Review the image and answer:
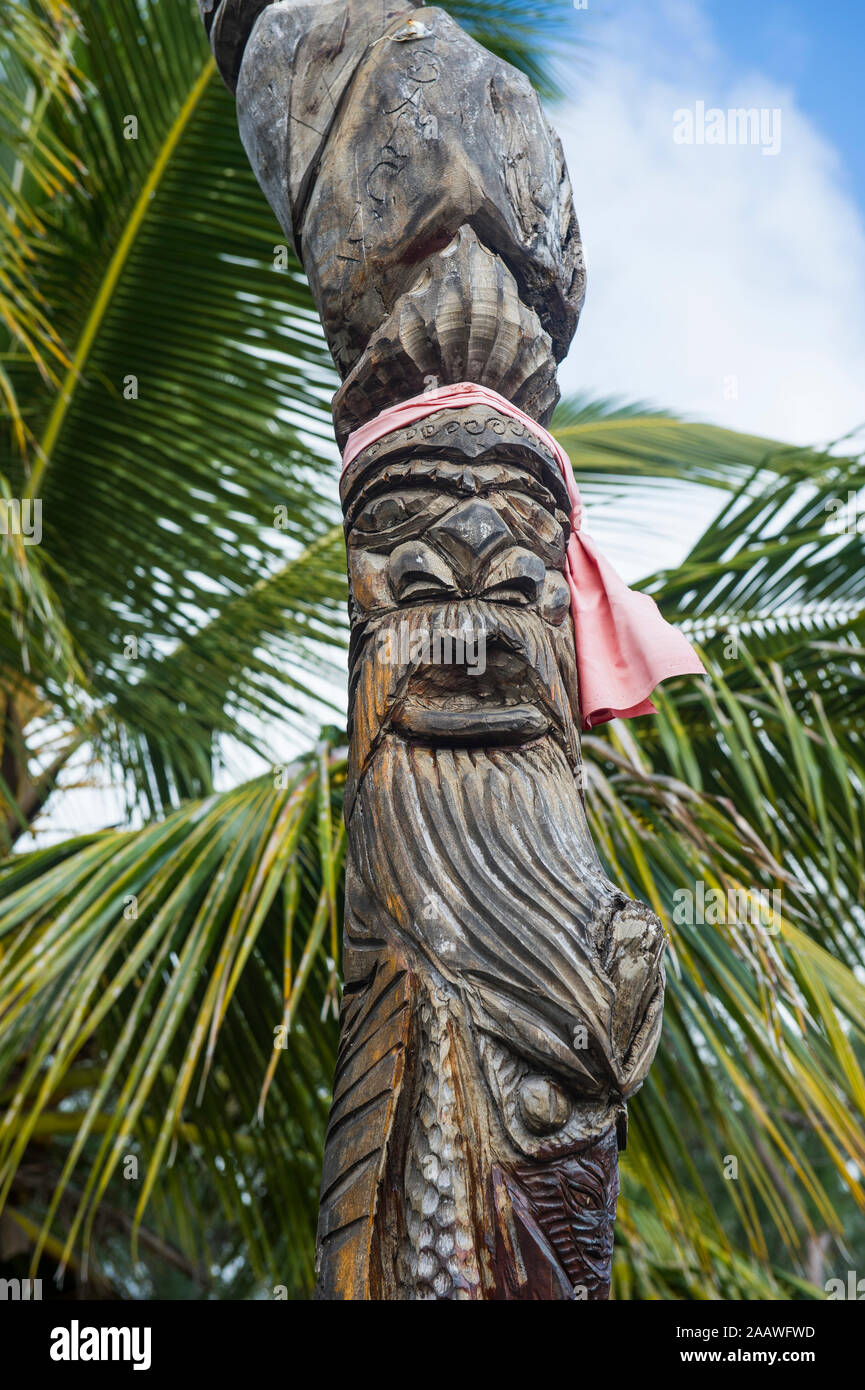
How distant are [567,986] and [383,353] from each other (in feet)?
4.20

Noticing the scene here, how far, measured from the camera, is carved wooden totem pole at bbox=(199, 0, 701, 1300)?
5.30 ft

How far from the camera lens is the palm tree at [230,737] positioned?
2.78 meters

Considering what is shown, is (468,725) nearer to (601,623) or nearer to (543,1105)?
(601,623)

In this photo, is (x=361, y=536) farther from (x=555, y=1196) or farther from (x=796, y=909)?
(x=796, y=909)

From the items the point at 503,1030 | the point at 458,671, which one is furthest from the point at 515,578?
the point at 503,1030

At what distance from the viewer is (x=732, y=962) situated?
9.28ft

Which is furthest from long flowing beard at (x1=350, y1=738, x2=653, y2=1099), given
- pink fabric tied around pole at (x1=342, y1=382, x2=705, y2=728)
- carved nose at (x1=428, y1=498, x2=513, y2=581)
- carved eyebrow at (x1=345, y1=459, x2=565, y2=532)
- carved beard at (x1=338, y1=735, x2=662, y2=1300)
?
carved eyebrow at (x1=345, y1=459, x2=565, y2=532)

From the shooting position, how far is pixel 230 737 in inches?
189

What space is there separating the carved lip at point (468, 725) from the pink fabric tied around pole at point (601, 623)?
9.1 inches

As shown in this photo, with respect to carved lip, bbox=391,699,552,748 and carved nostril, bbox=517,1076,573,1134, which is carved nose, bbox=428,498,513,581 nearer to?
carved lip, bbox=391,699,552,748

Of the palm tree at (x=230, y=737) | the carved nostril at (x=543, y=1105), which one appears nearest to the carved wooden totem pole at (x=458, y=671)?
the carved nostril at (x=543, y=1105)

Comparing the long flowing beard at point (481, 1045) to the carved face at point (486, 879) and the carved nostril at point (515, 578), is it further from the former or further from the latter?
the carved nostril at point (515, 578)
